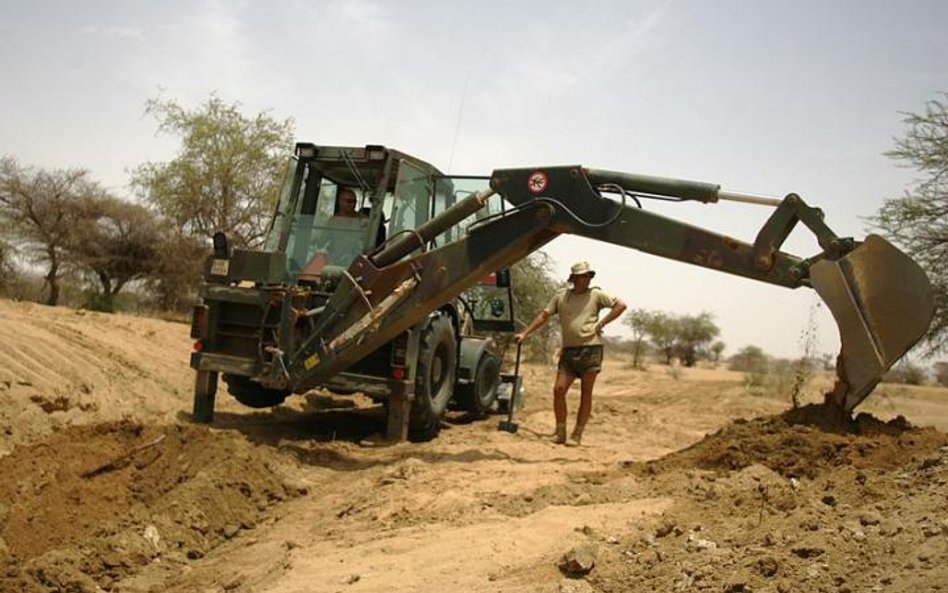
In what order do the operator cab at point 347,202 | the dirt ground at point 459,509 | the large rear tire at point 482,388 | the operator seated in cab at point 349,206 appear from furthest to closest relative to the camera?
the large rear tire at point 482,388 → the operator seated in cab at point 349,206 → the operator cab at point 347,202 → the dirt ground at point 459,509

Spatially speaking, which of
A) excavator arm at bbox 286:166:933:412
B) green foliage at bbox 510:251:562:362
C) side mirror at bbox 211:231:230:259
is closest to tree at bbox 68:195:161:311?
green foliage at bbox 510:251:562:362

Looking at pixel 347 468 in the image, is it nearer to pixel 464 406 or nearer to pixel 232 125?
pixel 464 406

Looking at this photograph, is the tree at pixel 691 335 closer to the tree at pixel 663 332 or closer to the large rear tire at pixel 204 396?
the tree at pixel 663 332

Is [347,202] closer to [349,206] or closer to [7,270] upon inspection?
[349,206]

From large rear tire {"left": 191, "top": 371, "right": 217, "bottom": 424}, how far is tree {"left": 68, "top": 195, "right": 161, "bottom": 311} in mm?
17233

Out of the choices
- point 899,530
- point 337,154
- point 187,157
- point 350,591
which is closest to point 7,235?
point 187,157

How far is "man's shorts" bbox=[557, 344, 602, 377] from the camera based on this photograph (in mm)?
7891

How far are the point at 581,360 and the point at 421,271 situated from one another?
6.25 feet

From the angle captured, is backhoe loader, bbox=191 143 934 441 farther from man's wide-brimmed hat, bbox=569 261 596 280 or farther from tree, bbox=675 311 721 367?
tree, bbox=675 311 721 367

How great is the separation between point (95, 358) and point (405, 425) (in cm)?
439

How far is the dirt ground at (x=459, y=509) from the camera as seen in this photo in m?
3.64

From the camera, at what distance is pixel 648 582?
3.57 meters

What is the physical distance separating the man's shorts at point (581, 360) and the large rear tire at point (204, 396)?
343 centimetres

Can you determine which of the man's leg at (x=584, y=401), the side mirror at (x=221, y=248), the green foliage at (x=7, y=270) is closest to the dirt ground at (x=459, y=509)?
the man's leg at (x=584, y=401)
